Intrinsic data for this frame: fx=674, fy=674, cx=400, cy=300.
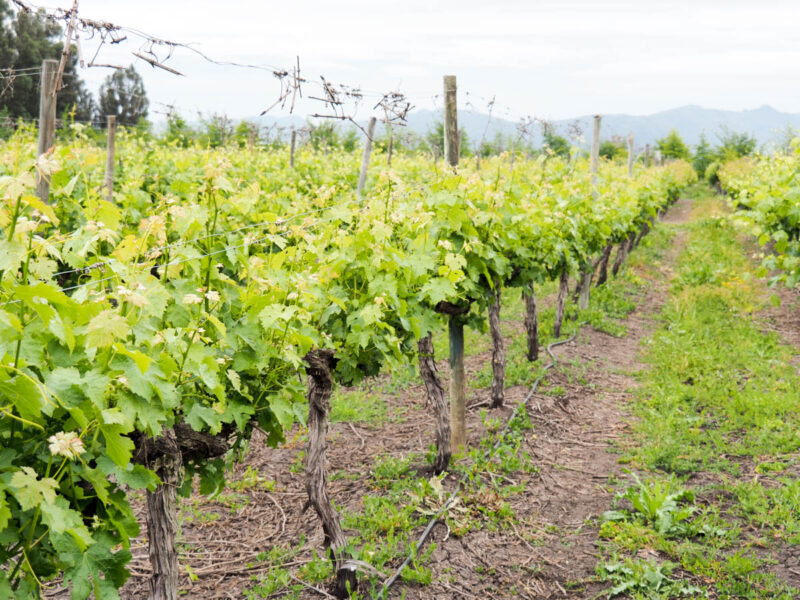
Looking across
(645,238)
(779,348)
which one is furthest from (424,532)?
(645,238)

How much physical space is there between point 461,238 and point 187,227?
263cm

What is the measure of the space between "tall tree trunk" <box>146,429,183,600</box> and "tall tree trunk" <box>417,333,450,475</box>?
99.4 inches

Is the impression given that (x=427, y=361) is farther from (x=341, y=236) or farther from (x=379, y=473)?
(x=341, y=236)

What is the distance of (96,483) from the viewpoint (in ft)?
6.55

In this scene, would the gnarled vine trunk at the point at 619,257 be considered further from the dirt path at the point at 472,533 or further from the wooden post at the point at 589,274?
the dirt path at the point at 472,533

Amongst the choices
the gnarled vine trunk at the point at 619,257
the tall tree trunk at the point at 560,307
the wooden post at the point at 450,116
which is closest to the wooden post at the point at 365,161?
the wooden post at the point at 450,116

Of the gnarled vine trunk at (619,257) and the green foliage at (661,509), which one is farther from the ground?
the gnarled vine trunk at (619,257)

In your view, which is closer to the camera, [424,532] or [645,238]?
[424,532]

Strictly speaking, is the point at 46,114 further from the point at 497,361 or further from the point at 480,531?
the point at 497,361

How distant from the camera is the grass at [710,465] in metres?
4.04

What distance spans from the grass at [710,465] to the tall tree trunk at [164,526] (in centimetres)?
251

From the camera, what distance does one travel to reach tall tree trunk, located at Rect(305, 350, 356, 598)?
373 centimetres

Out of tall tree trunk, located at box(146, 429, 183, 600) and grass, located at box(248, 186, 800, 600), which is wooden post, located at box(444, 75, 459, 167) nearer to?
grass, located at box(248, 186, 800, 600)

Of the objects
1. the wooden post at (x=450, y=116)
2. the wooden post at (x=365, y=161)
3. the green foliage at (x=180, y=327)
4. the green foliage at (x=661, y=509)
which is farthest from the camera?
the wooden post at (x=365, y=161)
